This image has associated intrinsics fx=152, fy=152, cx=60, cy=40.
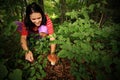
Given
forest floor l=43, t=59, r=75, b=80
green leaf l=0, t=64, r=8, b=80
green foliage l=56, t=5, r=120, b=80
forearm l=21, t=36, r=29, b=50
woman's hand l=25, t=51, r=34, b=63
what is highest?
green foliage l=56, t=5, r=120, b=80

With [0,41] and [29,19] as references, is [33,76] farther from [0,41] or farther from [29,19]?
[29,19]

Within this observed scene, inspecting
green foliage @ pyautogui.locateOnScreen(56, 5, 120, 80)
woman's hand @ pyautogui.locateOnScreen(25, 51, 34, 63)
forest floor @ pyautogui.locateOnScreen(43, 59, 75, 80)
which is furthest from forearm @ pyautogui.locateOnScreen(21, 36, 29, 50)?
green foliage @ pyautogui.locateOnScreen(56, 5, 120, 80)

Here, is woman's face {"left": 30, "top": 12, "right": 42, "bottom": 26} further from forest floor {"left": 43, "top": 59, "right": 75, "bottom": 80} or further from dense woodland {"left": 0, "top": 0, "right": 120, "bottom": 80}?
forest floor {"left": 43, "top": 59, "right": 75, "bottom": 80}

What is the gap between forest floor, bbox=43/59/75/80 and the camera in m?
2.73

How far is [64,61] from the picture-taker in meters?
3.08

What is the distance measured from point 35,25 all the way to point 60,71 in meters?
1.19

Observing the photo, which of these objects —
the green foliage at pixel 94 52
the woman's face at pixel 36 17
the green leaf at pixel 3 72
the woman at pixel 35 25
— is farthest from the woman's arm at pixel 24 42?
the green leaf at pixel 3 72

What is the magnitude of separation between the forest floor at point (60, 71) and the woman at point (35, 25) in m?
0.31

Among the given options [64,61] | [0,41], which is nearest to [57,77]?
[64,61]

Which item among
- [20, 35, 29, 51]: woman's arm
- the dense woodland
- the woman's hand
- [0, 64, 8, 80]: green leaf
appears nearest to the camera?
[0, 64, 8, 80]: green leaf

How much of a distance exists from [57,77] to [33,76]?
480 millimetres

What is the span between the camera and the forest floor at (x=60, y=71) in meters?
2.73

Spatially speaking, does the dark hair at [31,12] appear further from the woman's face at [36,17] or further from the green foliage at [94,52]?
the green foliage at [94,52]

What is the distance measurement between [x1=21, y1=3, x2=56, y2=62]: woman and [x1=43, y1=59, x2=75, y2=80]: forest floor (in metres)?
0.31
